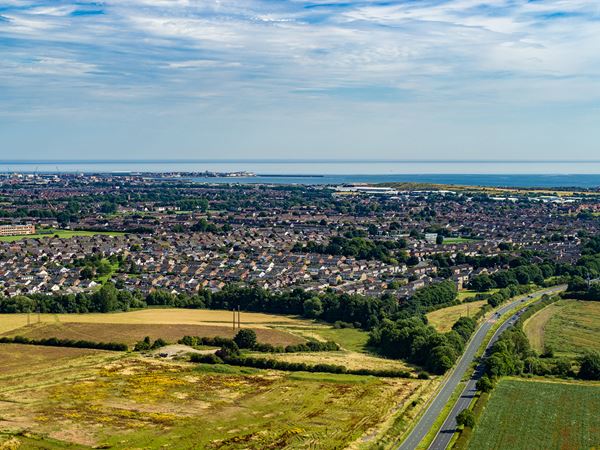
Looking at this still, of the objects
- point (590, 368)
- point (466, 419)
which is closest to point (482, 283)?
point (590, 368)

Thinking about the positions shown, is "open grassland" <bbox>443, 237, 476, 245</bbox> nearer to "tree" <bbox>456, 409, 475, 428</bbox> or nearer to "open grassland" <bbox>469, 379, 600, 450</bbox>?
"open grassland" <bbox>469, 379, 600, 450</bbox>

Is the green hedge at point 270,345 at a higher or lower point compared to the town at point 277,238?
lower

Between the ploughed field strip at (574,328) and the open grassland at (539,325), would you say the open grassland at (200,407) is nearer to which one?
the open grassland at (539,325)

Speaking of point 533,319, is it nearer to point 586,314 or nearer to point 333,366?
point 586,314

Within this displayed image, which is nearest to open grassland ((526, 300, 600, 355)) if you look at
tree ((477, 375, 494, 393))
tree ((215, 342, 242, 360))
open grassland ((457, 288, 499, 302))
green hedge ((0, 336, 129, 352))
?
open grassland ((457, 288, 499, 302))

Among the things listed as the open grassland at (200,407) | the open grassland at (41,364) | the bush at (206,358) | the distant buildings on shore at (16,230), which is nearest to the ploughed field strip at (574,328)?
the open grassland at (200,407)

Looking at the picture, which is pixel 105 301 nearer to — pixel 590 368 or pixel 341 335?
pixel 341 335

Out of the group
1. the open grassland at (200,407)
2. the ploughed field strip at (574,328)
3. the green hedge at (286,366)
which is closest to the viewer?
the open grassland at (200,407)
